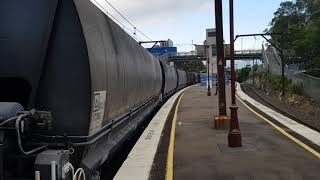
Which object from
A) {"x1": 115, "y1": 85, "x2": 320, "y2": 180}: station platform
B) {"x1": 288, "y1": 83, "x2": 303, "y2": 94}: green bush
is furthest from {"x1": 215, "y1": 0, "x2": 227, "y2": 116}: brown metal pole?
{"x1": 288, "y1": 83, "x2": 303, "y2": 94}: green bush

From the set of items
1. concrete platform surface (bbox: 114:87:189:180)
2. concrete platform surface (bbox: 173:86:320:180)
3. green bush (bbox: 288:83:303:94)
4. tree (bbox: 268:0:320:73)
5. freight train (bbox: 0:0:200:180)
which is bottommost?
concrete platform surface (bbox: 173:86:320:180)

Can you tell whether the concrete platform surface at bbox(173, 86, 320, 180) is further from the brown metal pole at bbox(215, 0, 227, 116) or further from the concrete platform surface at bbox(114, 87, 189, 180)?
the brown metal pole at bbox(215, 0, 227, 116)

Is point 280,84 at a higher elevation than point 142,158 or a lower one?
higher

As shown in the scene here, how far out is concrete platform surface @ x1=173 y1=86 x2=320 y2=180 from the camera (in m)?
9.66

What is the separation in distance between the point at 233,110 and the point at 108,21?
490 cm

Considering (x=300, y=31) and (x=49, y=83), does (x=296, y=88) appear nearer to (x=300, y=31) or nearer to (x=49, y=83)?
(x=300, y=31)

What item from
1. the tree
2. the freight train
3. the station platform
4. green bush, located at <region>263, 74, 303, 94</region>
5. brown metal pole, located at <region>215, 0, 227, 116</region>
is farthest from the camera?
the tree

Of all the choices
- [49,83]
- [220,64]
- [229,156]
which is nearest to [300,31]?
[220,64]

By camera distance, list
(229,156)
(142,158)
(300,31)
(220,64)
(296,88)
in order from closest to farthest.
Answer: (142,158) → (229,156) → (220,64) → (296,88) → (300,31)

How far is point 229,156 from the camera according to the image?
458 inches

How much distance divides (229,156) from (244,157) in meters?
0.36

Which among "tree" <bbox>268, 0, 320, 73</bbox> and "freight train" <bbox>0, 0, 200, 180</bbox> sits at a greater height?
"tree" <bbox>268, 0, 320, 73</bbox>

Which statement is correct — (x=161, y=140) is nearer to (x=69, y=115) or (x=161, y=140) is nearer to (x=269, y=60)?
(x=69, y=115)

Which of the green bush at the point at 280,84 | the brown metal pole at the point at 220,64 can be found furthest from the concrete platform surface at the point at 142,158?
the green bush at the point at 280,84
